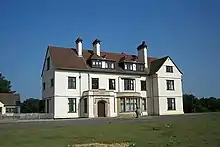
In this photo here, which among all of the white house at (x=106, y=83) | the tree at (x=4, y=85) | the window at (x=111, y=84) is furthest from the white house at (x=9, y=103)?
the window at (x=111, y=84)

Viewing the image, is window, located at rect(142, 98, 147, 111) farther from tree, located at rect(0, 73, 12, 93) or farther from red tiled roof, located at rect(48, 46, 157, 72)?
tree, located at rect(0, 73, 12, 93)

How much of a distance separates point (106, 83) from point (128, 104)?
5.23m

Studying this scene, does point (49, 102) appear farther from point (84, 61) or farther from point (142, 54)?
point (142, 54)

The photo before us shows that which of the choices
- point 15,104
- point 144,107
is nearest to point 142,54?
point 144,107

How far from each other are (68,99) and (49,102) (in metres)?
3.43

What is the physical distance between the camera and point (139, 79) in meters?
52.7

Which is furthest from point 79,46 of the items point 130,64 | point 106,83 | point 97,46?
point 130,64

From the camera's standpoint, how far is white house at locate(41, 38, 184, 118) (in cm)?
4506

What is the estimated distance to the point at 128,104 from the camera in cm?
4909

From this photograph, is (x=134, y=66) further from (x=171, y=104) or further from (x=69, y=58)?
(x=69, y=58)

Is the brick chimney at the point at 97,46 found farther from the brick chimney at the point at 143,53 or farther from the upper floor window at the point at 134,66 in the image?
the brick chimney at the point at 143,53

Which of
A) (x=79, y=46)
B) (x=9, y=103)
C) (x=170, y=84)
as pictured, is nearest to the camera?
(x=79, y=46)

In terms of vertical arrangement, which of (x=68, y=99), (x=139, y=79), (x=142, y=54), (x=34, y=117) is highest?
(x=142, y=54)

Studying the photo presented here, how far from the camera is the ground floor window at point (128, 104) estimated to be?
48.6m
